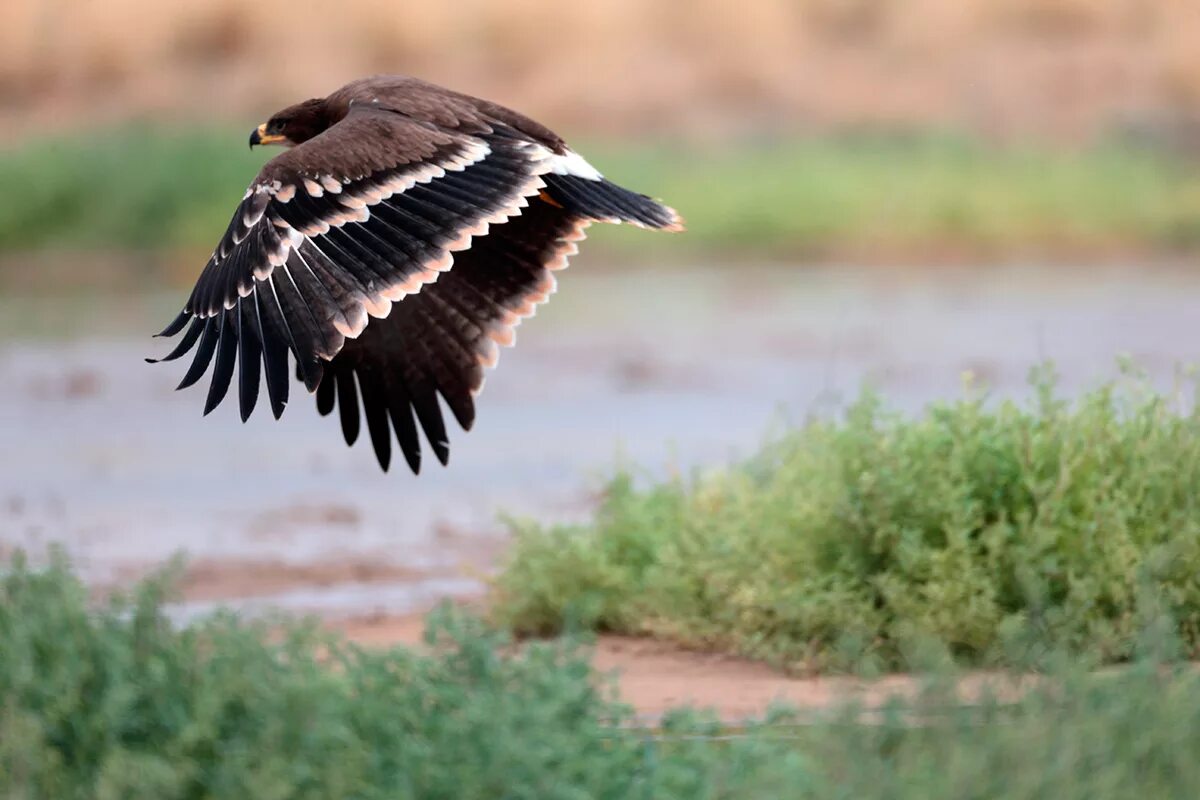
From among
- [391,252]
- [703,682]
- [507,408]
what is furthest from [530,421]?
[391,252]

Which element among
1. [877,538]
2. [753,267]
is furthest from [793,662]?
[753,267]

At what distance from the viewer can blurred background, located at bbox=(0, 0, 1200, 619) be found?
356 inches

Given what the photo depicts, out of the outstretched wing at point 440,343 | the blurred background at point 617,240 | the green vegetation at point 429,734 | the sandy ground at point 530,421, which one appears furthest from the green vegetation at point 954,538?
the green vegetation at point 429,734

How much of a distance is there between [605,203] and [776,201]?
13.2m

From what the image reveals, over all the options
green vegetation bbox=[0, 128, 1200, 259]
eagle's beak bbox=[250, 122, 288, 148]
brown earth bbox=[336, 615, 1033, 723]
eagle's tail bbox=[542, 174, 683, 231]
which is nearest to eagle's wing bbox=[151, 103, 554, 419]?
eagle's tail bbox=[542, 174, 683, 231]

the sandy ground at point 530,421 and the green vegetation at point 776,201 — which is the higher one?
the green vegetation at point 776,201

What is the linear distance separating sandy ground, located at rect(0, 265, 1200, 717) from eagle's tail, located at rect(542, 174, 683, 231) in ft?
4.13

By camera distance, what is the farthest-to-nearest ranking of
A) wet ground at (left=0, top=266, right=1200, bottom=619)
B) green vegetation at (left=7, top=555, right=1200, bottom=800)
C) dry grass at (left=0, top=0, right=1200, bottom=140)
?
dry grass at (left=0, top=0, right=1200, bottom=140) < wet ground at (left=0, top=266, right=1200, bottom=619) < green vegetation at (left=7, top=555, right=1200, bottom=800)

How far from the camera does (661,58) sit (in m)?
23.3

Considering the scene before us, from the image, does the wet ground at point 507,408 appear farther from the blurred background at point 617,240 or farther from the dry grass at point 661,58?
the dry grass at point 661,58

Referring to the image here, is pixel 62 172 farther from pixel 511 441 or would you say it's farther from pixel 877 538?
pixel 877 538

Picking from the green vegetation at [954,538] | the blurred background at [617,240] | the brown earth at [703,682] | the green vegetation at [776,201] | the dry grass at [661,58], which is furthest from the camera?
the dry grass at [661,58]

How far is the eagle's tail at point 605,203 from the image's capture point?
510 cm

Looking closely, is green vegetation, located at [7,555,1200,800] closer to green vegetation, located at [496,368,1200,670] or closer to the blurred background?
green vegetation, located at [496,368,1200,670]
